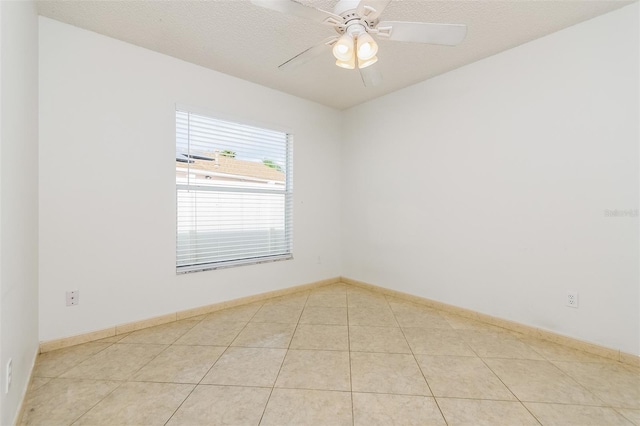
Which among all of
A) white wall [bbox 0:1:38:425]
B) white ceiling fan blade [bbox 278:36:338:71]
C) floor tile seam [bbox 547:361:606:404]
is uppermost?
white ceiling fan blade [bbox 278:36:338:71]

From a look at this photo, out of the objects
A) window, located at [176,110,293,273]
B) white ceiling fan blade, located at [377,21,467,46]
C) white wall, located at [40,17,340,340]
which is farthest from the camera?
window, located at [176,110,293,273]

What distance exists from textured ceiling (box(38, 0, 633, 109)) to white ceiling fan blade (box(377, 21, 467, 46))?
1.54 feet

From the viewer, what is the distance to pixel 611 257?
Answer: 2.02 m

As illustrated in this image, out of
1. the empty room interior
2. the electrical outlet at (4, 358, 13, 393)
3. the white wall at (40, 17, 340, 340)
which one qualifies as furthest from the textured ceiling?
the electrical outlet at (4, 358, 13, 393)

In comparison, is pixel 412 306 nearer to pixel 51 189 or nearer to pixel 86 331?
pixel 86 331

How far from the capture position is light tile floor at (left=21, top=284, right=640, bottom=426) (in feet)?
4.73

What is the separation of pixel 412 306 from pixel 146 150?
3.11m

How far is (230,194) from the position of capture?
3.09 m

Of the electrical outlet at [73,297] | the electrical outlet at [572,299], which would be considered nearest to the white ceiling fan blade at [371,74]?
the electrical outlet at [572,299]

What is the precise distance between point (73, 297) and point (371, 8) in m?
2.89

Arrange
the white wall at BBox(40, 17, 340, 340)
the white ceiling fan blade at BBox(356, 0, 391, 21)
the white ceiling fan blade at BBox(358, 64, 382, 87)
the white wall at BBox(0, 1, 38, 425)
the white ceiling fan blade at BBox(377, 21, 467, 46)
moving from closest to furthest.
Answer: the white wall at BBox(0, 1, 38, 425)
the white ceiling fan blade at BBox(356, 0, 391, 21)
the white ceiling fan blade at BBox(377, 21, 467, 46)
the white ceiling fan blade at BBox(358, 64, 382, 87)
the white wall at BBox(40, 17, 340, 340)

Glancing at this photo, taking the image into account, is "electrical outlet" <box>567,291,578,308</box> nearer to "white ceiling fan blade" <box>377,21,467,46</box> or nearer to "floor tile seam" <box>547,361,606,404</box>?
"floor tile seam" <box>547,361,606,404</box>

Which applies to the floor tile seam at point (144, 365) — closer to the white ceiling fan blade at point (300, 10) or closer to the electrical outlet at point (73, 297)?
the electrical outlet at point (73, 297)

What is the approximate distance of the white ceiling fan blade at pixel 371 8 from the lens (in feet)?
4.62
